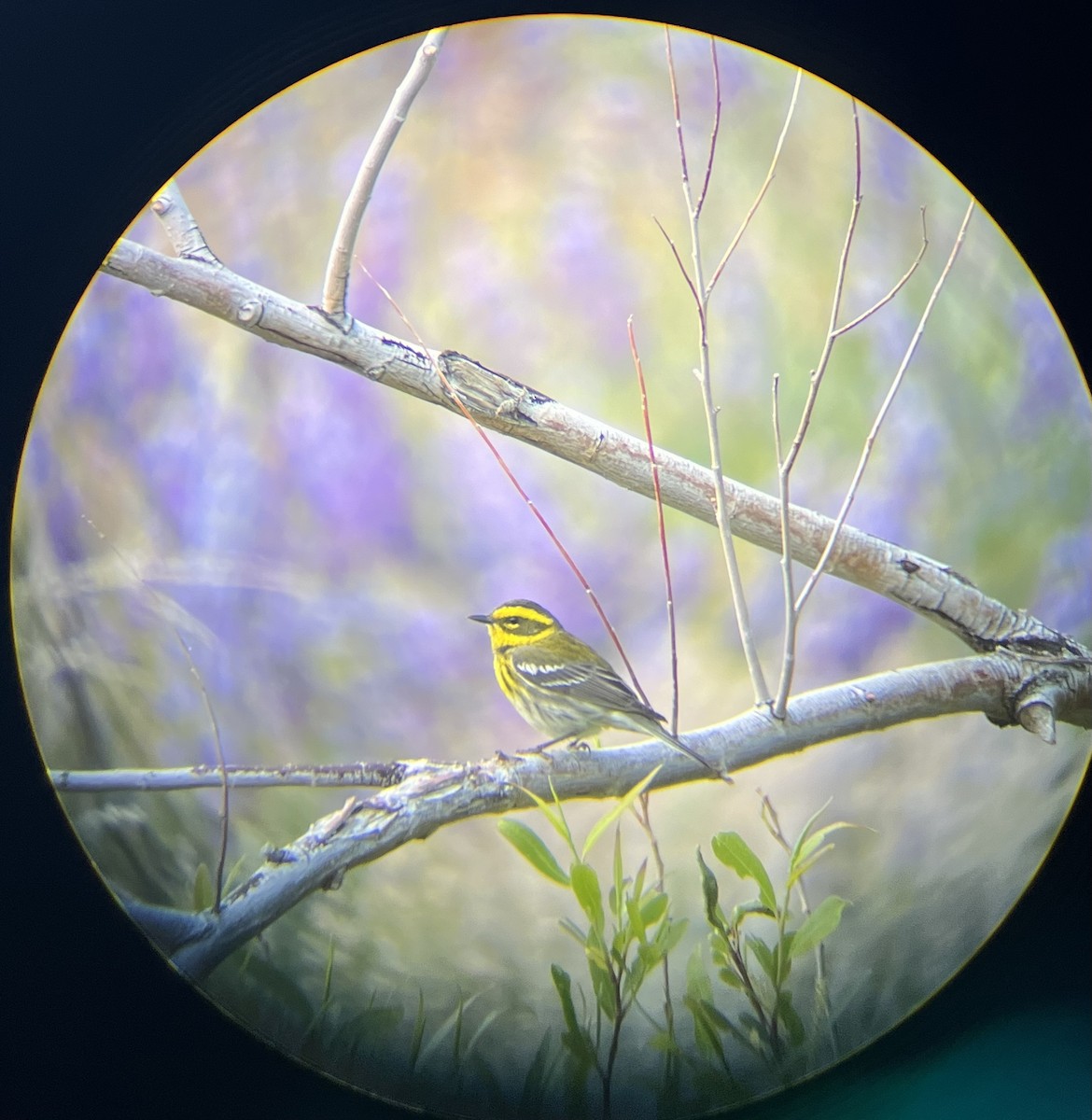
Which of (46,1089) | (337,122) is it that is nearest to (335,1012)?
(46,1089)

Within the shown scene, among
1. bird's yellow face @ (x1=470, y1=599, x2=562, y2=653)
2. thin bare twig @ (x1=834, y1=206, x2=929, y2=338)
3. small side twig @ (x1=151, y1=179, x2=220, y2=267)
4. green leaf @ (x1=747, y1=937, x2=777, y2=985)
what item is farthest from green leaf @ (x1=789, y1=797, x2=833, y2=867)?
small side twig @ (x1=151, y1=179, x2=220, y2=267)

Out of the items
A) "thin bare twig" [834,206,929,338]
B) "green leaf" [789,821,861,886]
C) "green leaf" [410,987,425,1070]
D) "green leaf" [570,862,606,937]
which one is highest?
"thin bare twig" [834,206,929,338]

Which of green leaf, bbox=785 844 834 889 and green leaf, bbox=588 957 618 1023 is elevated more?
green leaf, bbox=785 844 834 889

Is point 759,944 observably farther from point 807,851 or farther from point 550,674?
point 550,674

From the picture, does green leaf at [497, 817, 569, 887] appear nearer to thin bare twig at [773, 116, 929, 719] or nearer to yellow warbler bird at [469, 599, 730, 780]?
yellow warbler bird at [469, 599, 730, 780]

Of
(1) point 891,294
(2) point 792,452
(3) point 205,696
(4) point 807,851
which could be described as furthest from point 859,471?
(3) point 205,696

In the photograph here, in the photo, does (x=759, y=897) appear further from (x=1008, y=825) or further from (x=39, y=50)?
(x=39, y=50)
